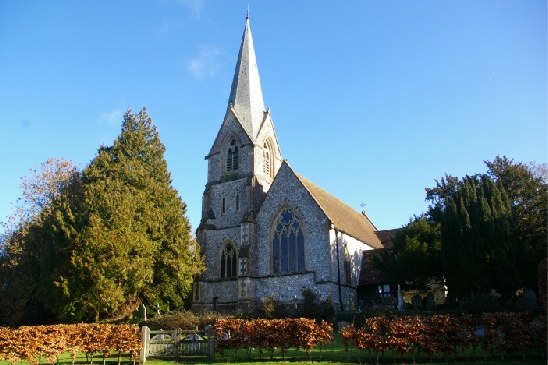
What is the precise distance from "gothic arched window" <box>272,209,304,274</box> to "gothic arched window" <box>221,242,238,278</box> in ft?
13.2

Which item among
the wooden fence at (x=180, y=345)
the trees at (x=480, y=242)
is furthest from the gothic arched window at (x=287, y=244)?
the wooden fence at (x=180, y=345)

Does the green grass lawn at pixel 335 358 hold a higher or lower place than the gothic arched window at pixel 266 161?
lower

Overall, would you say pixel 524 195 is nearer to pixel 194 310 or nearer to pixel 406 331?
pixel 406 331

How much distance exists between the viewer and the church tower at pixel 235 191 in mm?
36156

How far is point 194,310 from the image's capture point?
3662 centimetres

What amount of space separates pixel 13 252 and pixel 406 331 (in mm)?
33570

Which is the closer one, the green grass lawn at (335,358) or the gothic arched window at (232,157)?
the green grass lawn at (335,358)

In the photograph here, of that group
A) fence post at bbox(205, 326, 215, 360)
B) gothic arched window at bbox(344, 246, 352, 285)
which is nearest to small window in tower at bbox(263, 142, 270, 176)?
gothic arched window at bbox(344, 246, 352, 285)

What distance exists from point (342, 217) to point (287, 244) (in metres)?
6.46

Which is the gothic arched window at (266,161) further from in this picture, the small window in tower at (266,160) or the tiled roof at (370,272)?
the tiled roof at (370,272)

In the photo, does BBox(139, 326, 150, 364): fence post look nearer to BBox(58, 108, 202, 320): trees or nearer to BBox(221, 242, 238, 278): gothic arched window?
BBox(58, 108, 202, 320): trees

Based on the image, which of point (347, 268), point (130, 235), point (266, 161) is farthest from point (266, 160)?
point (130, 235)

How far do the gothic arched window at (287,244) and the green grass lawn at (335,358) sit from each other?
536 inches

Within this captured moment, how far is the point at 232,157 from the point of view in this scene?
41.3 metres
